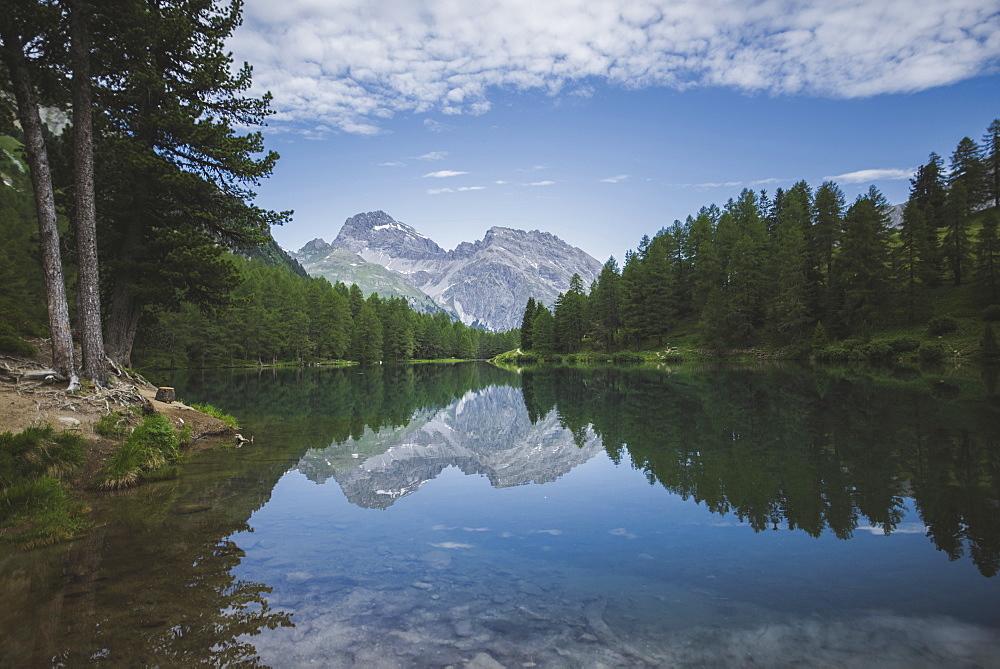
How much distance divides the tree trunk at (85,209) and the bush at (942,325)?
67620mm

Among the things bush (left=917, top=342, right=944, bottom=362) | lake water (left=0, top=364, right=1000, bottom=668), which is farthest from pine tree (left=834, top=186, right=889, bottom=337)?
lake water (left=0, top=364, right=1000, bottom=668)

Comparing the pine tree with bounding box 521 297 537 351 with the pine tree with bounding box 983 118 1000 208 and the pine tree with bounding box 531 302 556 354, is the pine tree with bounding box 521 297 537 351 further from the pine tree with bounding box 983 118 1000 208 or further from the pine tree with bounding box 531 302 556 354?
the pine tree with bounding box 983 118 1000 208

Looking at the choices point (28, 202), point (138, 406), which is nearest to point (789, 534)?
point (138, 406)

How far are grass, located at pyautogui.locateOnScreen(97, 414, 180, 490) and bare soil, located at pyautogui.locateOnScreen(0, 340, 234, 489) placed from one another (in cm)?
50

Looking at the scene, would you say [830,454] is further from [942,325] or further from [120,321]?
[942,325]

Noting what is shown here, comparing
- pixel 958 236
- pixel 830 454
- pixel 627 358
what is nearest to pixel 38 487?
pixel 830 454

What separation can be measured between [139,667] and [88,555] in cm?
385

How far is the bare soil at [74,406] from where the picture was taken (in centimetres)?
1193

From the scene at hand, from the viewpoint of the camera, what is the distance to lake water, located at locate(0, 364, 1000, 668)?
16.3 feet

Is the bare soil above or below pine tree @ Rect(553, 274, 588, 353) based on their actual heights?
below

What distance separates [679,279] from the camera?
92062 millimetres

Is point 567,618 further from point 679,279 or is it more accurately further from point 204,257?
point 679,279

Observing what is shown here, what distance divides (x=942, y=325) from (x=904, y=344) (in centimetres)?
418

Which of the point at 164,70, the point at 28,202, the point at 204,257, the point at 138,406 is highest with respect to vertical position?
the point at 28,202
